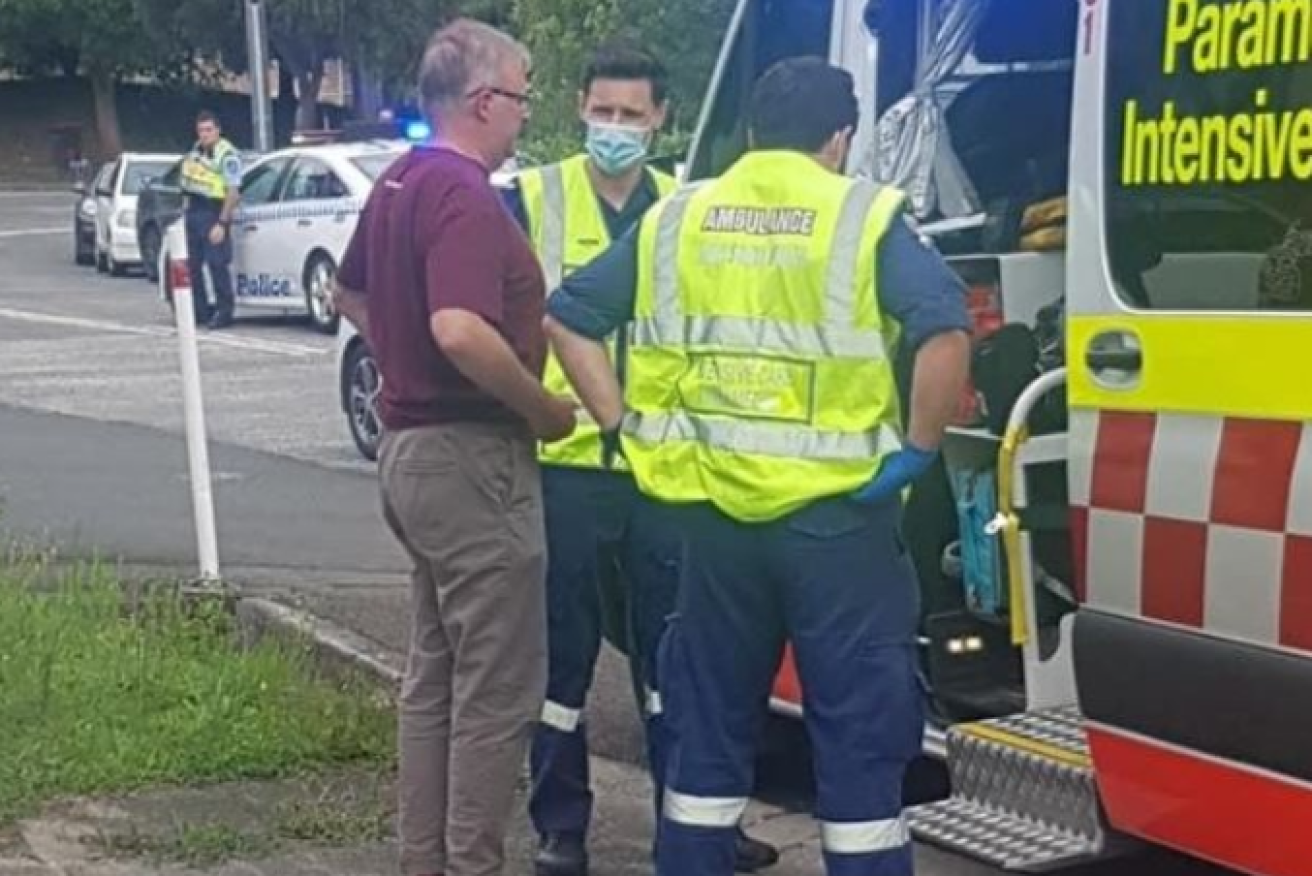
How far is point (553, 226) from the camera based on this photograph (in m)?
5.42

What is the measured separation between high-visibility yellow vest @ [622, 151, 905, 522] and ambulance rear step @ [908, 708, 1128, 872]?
100 centimetres

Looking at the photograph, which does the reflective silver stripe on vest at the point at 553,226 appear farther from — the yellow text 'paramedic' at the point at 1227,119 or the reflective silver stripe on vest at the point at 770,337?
the yellow text 'paramedic' at the point at 1227,119

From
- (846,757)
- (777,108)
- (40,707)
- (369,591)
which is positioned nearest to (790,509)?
(846,757)

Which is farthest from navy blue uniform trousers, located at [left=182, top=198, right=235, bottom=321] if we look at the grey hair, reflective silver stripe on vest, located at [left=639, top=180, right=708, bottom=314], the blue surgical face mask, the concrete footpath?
reflective silver stripe on vest, located at [left=639, top=180, right=708, bottom=314]

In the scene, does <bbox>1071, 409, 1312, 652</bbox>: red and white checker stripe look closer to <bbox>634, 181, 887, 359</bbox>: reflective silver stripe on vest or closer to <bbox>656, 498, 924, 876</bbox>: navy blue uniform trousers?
<bbox>656, 498, 924, 876</bbox>: navy blue uniform trousers

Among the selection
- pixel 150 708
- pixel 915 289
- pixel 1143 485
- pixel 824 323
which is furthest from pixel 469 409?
pixel 150 708

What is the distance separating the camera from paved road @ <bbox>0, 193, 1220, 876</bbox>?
9.08 meters

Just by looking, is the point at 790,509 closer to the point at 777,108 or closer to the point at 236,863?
the point at 777,108

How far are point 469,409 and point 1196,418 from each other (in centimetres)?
144

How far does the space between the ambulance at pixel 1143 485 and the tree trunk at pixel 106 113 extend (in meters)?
54.7

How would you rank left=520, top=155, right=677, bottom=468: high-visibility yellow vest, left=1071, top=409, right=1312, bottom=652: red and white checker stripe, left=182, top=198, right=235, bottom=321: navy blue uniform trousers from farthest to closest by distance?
left=182, top=198, right=235, bottom=321: navy blue uniform trousers < left=520, top=155, right=677, bottom=468: high-visibility yellow vest < left=1071, top=409, right=1312, bottom=652: red and white checker stripe

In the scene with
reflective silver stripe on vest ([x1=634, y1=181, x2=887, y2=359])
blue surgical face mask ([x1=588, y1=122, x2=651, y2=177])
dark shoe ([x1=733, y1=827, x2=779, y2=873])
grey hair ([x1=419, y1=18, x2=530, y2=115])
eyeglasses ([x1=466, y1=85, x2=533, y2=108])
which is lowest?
dark shoe ([x1=733, y1=827, x2=779, y2=873])

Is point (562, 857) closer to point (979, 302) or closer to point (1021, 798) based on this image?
point (1021, 798)

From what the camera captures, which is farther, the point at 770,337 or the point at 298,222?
the point at 298,222
